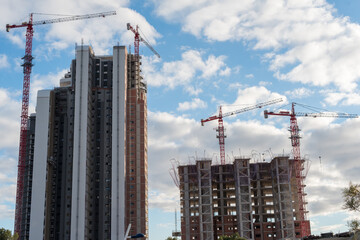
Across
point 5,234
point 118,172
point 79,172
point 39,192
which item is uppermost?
point 79,172


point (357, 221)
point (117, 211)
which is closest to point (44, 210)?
point (117, 211)

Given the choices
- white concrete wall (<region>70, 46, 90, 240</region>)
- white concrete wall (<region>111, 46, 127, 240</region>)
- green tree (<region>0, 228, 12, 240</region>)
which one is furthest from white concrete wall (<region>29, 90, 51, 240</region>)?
green tree (<region>0, 228, 12, 240</region>)

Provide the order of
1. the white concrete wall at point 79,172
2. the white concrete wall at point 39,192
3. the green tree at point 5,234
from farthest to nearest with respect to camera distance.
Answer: the white concrete wall at point 39,192, the white concrete wall at point 79,172, the green tree at point 5,234

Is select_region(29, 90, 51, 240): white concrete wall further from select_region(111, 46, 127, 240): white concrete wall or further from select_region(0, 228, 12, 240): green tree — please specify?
select_region(0, 228, 12, 240): green tree

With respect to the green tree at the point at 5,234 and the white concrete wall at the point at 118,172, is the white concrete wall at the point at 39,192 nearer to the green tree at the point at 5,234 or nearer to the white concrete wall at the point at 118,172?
the white concrete wall at the point at 118,172

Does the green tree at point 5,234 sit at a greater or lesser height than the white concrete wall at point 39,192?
lesser

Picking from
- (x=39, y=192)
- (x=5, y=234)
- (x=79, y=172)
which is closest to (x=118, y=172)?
(x=79, y=172)

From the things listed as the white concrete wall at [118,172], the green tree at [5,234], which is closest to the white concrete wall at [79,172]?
the white concrete wall at [118,172]

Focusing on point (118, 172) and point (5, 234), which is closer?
point (5, 234)

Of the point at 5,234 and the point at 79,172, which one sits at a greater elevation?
the point at 79,172

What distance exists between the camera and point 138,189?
19800 centimetres

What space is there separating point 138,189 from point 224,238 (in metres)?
54.1

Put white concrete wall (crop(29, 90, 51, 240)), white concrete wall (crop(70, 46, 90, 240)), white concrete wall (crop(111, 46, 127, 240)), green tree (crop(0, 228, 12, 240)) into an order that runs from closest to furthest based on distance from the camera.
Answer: green tree (crop(0, 228, 12, 240))
white concrete wall (crop(70, 46, 90, 240))
white concrete wall (crop(111, 46, 127, 240))
white concrete wall (crop(29, 90, 51, 240))

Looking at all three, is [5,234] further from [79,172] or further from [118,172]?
[118,172]
